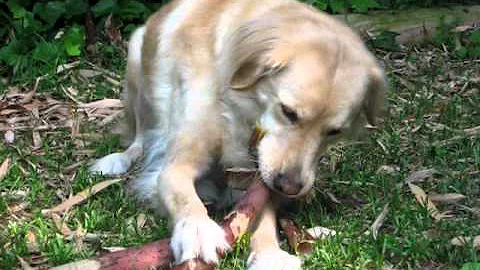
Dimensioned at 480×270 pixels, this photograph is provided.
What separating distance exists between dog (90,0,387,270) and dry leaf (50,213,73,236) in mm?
399

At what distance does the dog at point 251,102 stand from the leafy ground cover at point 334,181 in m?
0.16

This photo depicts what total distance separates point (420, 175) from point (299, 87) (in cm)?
121

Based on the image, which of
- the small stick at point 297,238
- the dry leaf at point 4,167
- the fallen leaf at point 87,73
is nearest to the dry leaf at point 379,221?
the small stick at point 297,238

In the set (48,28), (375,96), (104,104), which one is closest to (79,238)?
(375,96)

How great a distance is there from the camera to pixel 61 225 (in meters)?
3.94

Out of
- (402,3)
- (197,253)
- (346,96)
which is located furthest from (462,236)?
(402,3)

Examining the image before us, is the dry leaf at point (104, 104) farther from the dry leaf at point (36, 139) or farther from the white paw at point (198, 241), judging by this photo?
the white paw at point (198, 241)

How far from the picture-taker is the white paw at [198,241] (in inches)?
135

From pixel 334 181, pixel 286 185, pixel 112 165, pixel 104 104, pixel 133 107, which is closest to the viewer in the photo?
pixel 286 185

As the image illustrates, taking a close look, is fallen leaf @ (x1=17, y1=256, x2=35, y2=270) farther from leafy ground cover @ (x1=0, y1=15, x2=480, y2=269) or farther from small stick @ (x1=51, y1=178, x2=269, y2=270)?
small stick @ (x1=51, y1=178, x2=269, y2=270)

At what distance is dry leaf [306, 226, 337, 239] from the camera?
12.3 feet

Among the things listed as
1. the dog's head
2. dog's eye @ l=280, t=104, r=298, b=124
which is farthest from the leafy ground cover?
dog's eye @ l=280, t=104, r=298, b=124

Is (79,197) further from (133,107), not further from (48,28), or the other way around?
(48,28)

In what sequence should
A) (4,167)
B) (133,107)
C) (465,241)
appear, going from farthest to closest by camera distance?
1. (133,107)
2. (4,167)
3. (465,241)
